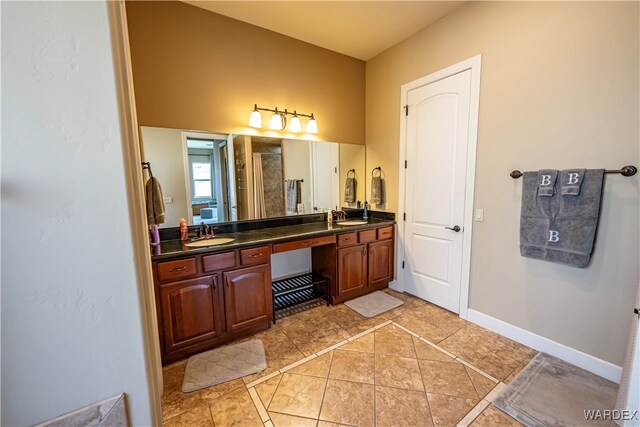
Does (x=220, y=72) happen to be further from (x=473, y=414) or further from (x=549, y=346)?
(x=549, y=346)

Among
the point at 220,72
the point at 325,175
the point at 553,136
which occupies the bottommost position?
the point at 325,175

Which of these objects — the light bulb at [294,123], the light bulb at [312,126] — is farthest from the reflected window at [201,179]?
the light bulb at [312,126]

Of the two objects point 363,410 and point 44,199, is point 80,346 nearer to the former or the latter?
point 44,199

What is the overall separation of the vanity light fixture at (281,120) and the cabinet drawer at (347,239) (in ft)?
4.25

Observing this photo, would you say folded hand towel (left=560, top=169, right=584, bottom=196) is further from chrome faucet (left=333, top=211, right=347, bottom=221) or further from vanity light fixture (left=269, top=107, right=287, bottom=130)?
vanity light fixture (left=269, top=107, right=287, bottom=130)

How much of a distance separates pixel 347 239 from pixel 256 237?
3.25 feet

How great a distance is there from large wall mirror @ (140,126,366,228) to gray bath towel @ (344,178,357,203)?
0.01 metres

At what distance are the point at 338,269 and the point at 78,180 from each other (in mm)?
2383

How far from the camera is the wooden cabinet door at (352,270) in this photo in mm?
2848

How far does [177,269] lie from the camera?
1924 mm

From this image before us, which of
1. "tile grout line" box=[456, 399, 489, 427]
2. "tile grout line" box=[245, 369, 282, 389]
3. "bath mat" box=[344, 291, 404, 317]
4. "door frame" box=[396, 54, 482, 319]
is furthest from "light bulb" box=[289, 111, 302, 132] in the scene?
"tile grout line" box=[456, 399, 489, 427]

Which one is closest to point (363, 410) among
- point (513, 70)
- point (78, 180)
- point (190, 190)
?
point (78, 180)

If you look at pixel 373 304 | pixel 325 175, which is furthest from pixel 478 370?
pixel 325 175

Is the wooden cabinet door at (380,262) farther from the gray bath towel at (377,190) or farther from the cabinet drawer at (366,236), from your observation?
the gray bath towel at (377,190)
